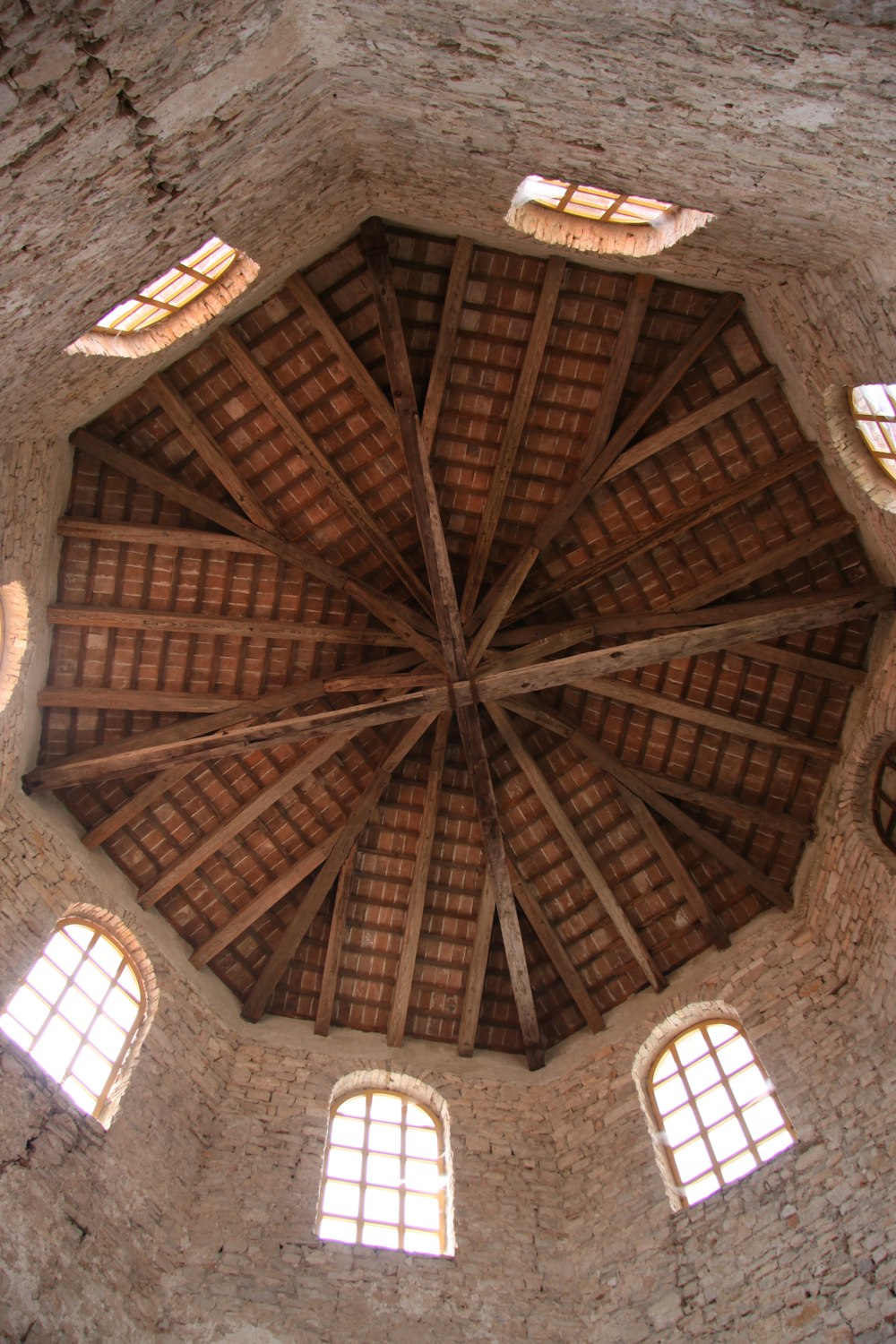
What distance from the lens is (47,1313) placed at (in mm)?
8391

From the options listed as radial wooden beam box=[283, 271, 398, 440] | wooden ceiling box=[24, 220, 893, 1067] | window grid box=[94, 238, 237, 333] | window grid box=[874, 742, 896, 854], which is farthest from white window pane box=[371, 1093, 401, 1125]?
window grid box=[94, 238, 237, 333]

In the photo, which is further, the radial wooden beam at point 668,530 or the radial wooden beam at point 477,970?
the radial wooden beam at point 477,970

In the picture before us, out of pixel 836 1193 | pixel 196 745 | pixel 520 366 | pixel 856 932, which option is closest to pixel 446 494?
pixel 520 366

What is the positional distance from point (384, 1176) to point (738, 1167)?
3.59 m

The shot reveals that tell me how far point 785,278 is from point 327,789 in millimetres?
7879

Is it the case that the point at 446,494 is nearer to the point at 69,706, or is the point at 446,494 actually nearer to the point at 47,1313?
the point at 69,706

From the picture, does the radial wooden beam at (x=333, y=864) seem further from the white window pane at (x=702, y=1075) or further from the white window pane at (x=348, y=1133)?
the white window pane at (x=702, y=1075)

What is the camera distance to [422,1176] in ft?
37.2

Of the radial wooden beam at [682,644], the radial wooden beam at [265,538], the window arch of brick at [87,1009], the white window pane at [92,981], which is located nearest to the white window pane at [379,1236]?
the window arch of brick at [87,1009]

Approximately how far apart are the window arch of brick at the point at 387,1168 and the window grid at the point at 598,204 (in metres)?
9.58

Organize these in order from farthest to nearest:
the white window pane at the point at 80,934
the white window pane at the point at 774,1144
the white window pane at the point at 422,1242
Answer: the white window pane at the point at 80,934 < the white window pane at the point at 422,1242 < the white window pane at the point at 774,1144

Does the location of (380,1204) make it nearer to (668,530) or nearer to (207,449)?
(668,530)

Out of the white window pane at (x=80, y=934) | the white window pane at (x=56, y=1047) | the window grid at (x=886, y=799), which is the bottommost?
the white window pane at (x=56, y=1047)

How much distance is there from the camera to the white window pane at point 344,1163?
11180 millimetres
